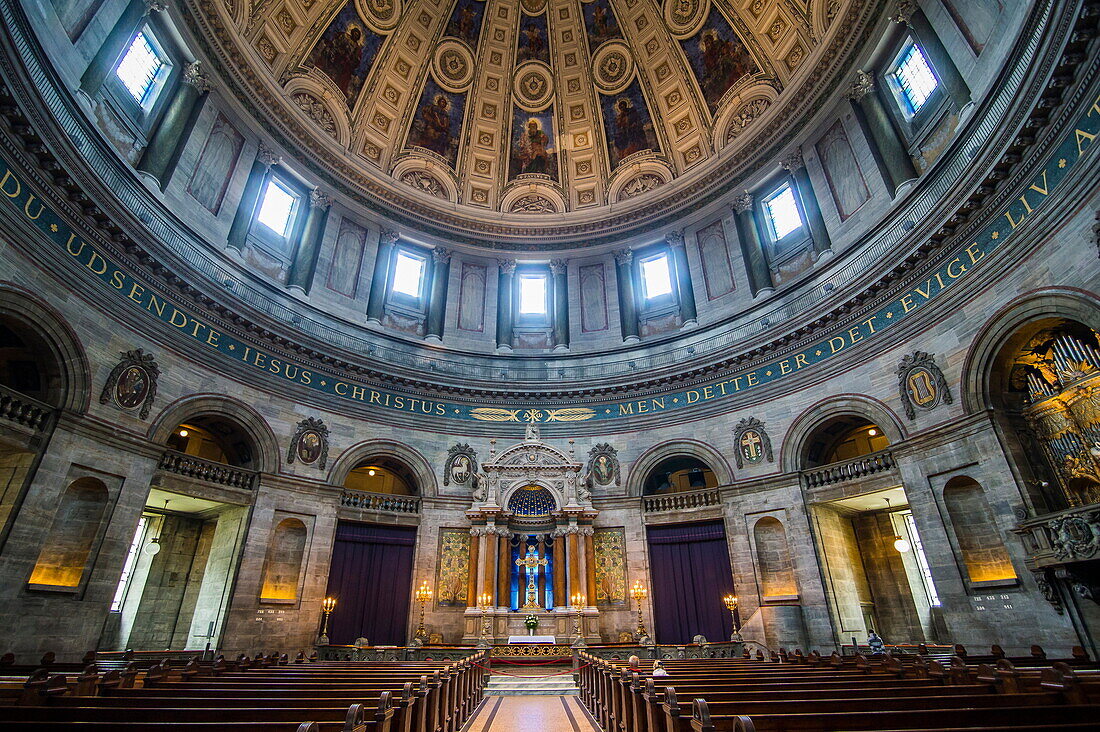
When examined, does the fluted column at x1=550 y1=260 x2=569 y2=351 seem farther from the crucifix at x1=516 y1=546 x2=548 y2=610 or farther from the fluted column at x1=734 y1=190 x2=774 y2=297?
the crucifix at x1=516 y1=546 x2=548 y2=610

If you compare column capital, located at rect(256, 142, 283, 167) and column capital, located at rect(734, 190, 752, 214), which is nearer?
column capital, located at rect(256, 142, 283, 167)

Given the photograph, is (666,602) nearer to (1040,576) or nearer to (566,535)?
(566,535)

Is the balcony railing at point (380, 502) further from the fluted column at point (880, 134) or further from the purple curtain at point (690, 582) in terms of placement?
the fluted column at point (880, 134)

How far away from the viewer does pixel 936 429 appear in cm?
1527

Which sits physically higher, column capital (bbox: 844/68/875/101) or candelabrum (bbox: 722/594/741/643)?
column capital (bbox: 844/68/875/101)

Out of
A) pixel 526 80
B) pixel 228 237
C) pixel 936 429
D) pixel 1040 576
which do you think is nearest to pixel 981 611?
pixel 1040 576

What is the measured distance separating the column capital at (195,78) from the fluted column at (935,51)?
25.2 m

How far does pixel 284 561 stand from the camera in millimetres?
18859

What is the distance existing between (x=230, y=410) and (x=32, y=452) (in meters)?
5.67

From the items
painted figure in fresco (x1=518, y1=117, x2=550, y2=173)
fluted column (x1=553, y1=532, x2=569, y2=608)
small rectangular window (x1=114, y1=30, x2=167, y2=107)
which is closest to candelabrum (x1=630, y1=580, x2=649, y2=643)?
fluted column (x1=553, y1=532, x2=569, y2=608)

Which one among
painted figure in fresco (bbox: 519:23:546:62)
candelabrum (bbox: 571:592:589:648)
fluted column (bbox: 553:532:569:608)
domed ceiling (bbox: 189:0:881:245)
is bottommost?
candelabrum (bbox: 571:592:589:648)

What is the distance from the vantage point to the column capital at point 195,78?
20.1 m

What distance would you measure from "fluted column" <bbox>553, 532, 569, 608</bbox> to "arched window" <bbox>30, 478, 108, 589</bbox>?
14.3 metres

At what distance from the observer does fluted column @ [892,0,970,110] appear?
55.2ft
